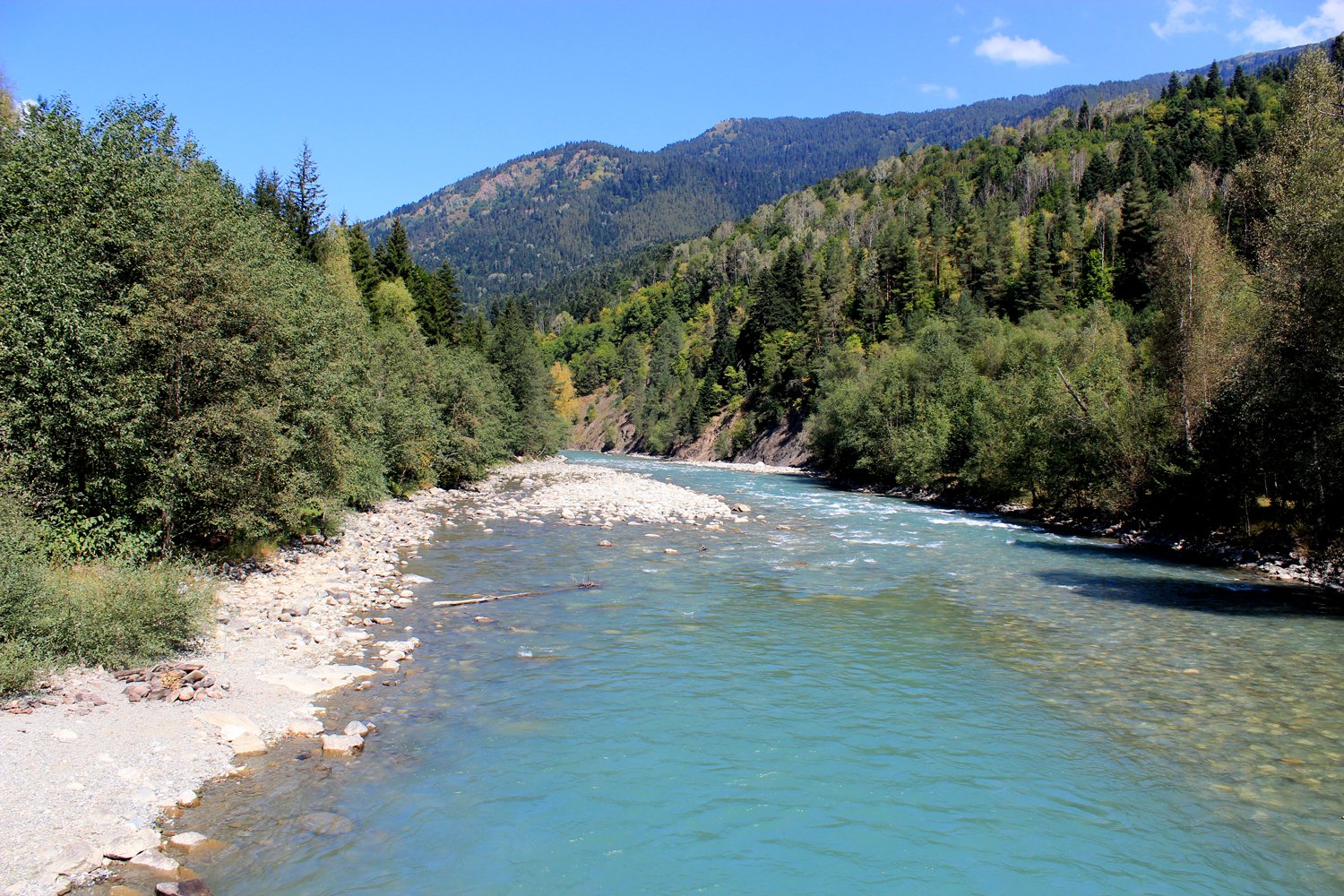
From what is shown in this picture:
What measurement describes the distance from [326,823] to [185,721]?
319 cm

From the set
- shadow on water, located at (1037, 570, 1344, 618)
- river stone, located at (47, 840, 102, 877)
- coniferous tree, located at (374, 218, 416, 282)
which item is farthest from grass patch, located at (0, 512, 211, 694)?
coniferous tree, located at (374, 218, 416, 282)

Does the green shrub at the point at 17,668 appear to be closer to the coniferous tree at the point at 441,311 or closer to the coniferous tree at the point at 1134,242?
the coniferous tree at the point at 441,311

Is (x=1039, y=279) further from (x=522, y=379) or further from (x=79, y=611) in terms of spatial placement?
(x=79, y=611)

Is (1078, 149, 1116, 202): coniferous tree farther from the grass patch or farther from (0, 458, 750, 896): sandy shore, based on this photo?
the grass patch

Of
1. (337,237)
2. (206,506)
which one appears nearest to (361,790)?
(206,506)

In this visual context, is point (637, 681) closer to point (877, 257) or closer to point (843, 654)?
point (843, 654)

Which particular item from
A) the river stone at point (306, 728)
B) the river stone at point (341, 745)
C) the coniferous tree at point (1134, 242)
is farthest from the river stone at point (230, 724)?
the coniferous tree at point (1134, 242)

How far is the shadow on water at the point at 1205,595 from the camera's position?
712 inches

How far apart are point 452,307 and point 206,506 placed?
201 ft

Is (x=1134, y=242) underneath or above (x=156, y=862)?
above

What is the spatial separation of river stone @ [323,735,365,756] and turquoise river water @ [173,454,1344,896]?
0.23 metres

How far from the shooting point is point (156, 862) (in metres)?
6.73

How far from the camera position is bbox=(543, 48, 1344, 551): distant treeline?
21.4 meters

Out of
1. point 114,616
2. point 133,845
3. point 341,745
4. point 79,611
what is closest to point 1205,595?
point 341,745
